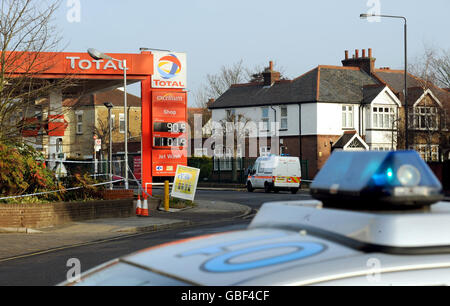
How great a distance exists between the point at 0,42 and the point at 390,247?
22115 millimetres

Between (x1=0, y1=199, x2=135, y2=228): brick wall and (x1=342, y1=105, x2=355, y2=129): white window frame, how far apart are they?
38961 millimetres

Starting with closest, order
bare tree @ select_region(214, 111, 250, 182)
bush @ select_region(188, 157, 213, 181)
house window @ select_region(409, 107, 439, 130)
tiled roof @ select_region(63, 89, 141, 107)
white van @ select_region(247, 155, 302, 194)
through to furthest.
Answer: white van @ select_region(247, 155, 302, 194) < house window @ select_region(409, 107, 439, 130) < bush @ select_region(188, 157, 213, 181) < bare tree @ select_region(214, 111, 250, 182) < tiled roof @ select_region(63, 89, 141, 107)

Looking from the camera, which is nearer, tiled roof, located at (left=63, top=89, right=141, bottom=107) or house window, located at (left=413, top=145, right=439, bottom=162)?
house window, located at (left=413, top=145, right=439, bottom=162)

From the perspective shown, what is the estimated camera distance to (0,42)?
22.8m

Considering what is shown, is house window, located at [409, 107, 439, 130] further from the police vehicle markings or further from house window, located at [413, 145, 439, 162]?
the police vehicle markings

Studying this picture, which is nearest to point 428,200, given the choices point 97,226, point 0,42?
point 97,226

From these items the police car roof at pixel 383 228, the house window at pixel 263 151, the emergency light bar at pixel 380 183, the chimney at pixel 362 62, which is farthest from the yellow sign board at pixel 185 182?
the chimney at pixel 362 62

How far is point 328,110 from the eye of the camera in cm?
5916

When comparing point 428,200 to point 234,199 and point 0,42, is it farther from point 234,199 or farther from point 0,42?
point 234,199

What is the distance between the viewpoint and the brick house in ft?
191

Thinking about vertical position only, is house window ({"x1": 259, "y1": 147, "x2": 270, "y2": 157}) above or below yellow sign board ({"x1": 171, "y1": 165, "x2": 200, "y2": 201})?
above

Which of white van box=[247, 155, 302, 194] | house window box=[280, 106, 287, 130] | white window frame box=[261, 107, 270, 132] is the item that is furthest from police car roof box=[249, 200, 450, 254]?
white window frame box=[261, 107, 270, 132]

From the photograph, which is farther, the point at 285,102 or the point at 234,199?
the point at 285,102

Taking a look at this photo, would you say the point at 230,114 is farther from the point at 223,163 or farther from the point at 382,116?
the point at 382,116
